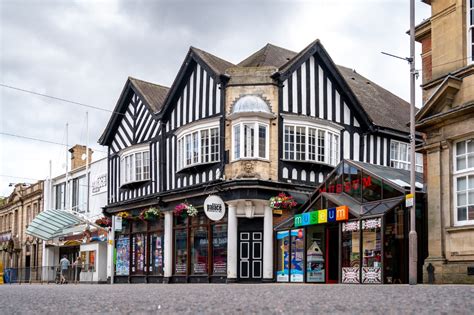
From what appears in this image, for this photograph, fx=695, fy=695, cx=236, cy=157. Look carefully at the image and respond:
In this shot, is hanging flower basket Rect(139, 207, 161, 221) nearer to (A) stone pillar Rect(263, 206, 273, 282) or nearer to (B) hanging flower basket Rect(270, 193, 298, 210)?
(A) stone pillar Rect(263, 206, 273, 282)

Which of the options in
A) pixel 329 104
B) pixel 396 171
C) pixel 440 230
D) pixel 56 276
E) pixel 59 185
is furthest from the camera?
pixel 59 185

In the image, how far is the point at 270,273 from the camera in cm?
2567

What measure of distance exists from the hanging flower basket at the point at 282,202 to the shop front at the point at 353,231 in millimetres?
715

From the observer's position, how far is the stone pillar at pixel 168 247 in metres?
29.5

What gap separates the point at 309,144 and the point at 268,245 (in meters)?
4.47

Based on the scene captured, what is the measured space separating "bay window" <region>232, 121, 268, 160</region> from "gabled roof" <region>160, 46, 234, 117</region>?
91.1 inches

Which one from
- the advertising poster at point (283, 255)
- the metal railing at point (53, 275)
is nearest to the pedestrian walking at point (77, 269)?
the metal railing at point (53, 275)

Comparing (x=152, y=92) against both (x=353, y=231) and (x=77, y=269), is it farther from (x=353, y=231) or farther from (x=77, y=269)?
(x=353, y=231)

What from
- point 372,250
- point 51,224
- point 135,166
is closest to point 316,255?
point 372,250

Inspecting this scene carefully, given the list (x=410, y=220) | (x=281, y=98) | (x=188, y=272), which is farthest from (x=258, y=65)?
(x=410, y=220)

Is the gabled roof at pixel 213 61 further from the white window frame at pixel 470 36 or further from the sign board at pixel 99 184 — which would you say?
the white window frame at pixel 470 36

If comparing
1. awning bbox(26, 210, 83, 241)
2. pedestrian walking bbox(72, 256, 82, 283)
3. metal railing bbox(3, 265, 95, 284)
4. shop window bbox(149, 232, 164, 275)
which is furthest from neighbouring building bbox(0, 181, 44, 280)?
shop window bbox(149, 232, 164, 275)

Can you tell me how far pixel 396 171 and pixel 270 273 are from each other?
20.0 feet

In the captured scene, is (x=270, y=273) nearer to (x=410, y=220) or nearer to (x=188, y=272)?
(x=188, y=272)
